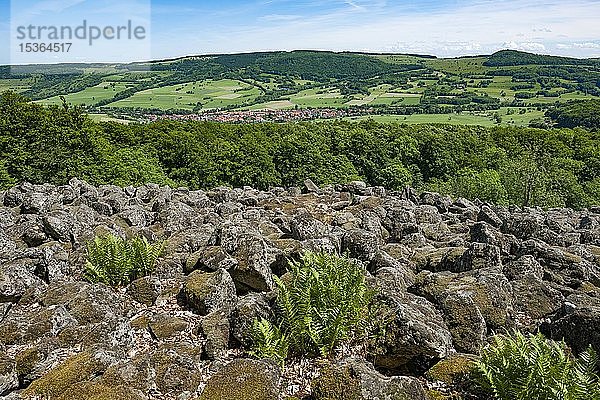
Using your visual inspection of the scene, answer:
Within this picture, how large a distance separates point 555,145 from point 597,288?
65463 millimetres

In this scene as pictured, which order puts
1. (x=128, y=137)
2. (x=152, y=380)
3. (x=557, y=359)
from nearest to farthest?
1. (x=557, y=359)
2. (x=152, y=380)
3. (x=128, y=137)

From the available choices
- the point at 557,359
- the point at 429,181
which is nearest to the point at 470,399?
the point at 557,359

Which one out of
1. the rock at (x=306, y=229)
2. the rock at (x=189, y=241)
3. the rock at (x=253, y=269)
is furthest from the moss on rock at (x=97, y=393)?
the rock at (x=306, y=229)

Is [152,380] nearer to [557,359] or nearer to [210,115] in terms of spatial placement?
[557,359]

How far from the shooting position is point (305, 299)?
39.3 ft

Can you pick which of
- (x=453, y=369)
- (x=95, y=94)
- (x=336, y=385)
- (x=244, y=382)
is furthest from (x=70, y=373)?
(x=95, y=94)

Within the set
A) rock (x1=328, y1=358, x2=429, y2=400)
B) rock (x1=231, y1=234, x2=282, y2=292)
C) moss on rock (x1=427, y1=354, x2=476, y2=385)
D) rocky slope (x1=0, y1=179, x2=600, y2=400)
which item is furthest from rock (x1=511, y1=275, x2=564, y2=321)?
rock (x1=231, y1=234, x2=282, y2=292)

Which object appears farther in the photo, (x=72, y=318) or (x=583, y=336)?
(x=72, y=318)

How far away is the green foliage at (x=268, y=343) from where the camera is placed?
36.4 feet

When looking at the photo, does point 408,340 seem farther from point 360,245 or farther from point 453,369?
point 360,245

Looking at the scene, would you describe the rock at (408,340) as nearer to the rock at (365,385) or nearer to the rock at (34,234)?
the rock at (365,385)

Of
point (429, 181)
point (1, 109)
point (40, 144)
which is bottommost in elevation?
point (429, 181)

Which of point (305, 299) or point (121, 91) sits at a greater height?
point (121, 91)

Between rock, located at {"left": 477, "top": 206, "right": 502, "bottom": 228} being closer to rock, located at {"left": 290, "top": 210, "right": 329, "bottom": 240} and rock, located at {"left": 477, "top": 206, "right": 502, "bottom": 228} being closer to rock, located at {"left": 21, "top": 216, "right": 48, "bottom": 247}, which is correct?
rock, located at {"left": 290, "top": 210, "right": 329, "bottom": 240}
